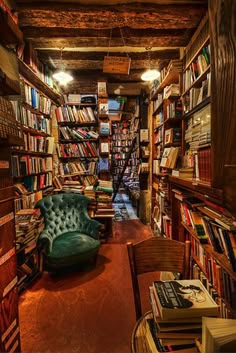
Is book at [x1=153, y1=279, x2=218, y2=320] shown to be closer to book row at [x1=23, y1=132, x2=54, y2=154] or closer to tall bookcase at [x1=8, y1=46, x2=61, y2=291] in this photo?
tall bookcase at [x1=8, y1=46, x2=61, y2=291]

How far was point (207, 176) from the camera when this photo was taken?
5.15 feet

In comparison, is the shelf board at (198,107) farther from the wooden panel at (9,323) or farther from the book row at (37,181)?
the book row at (37,181)

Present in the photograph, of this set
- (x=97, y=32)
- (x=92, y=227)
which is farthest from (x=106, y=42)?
(x=92, y=227)

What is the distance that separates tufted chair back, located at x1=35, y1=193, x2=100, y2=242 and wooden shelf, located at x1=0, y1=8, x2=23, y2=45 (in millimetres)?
1845

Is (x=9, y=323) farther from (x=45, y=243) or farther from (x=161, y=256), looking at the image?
(x=45, y=243)

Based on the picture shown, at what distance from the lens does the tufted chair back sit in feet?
8.70

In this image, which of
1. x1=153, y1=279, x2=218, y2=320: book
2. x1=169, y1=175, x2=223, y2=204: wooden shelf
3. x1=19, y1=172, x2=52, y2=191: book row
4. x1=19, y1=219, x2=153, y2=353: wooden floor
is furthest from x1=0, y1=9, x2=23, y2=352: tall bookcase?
x1=19, y1=172, x2=52, y2=191: book row

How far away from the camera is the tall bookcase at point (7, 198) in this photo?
1.07 metres

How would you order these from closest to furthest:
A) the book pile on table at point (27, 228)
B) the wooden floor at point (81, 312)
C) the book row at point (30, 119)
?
the wooden floor at point (81, 312)
the book pile on table at point (27, 228)
the book row at point (30, 119)

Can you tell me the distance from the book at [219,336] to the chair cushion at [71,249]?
200 centimetres

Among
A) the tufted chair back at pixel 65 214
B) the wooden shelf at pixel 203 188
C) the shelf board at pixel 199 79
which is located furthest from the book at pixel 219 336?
the tufted chair back at pixel 65 214

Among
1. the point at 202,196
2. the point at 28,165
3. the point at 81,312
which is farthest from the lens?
the point at 28,165

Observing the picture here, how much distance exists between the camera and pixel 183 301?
0.79 metres

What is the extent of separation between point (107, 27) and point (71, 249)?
2.40 meters
